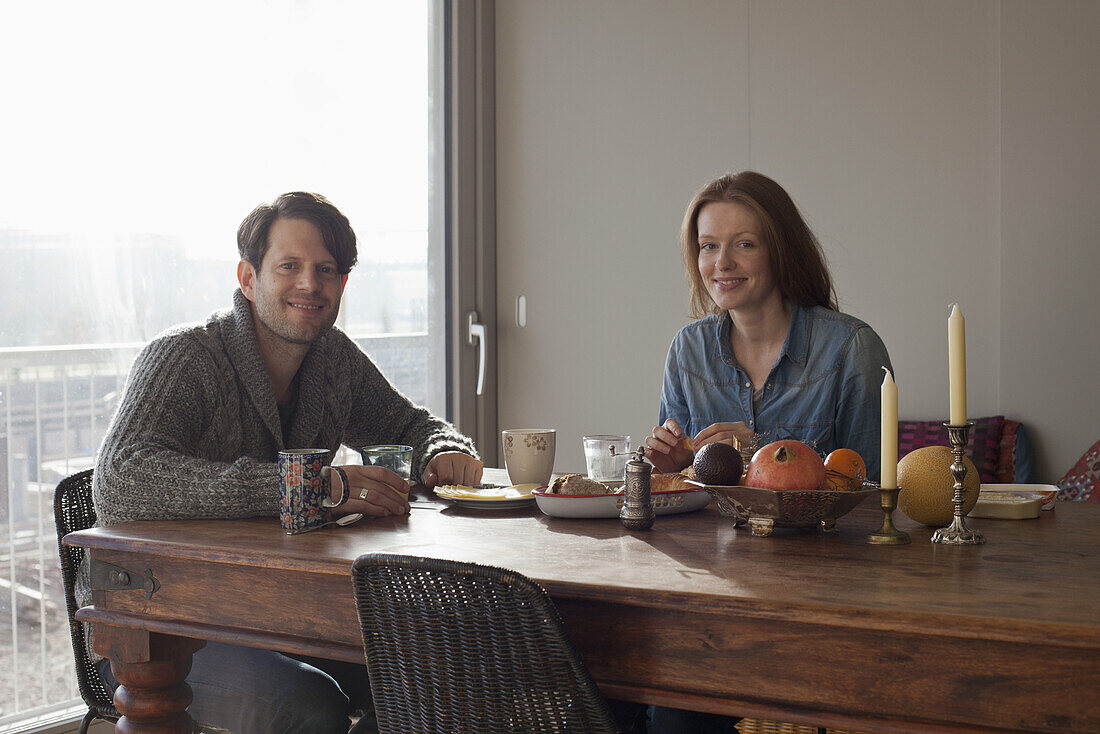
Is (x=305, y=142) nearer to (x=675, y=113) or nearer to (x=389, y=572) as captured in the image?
(x=675, y=113)

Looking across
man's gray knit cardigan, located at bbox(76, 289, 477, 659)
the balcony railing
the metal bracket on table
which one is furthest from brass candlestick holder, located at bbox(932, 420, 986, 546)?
the balcony railing

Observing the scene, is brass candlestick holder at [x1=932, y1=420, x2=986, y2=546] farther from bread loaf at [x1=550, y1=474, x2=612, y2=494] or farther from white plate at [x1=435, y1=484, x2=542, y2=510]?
white plate at [x1=435, y1=484, x2=542, y2=510]

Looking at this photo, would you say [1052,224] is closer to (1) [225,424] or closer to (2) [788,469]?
(2) [788,469]

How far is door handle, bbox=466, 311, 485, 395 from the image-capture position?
145 inches

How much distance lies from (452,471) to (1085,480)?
1603 millimetres

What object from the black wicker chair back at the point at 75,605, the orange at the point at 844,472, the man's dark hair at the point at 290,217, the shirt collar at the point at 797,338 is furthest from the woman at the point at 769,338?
the black wicker chair back at the point at 75,605

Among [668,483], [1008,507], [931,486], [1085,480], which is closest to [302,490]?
[668,483]

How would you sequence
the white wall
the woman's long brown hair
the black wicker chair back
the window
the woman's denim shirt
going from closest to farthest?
the black wicker chair back < the woman's denim shirt < the woman's long brown hair < the window < the white wall

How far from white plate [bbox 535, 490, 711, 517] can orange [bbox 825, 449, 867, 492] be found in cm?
25

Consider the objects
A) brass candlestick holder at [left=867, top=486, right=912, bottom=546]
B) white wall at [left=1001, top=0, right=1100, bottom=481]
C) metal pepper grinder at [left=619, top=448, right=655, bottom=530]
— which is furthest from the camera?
white wall at [left=1001, top=0, right=1100, bottom=481]

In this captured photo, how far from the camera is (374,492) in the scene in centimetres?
154

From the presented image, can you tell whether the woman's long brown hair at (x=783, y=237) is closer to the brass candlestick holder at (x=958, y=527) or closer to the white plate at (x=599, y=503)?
the white plate at (x=599, y=503)

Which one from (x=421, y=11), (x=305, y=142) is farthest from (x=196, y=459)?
(x=421, y=11)

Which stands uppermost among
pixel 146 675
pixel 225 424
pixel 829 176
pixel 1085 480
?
pixel 829 176
